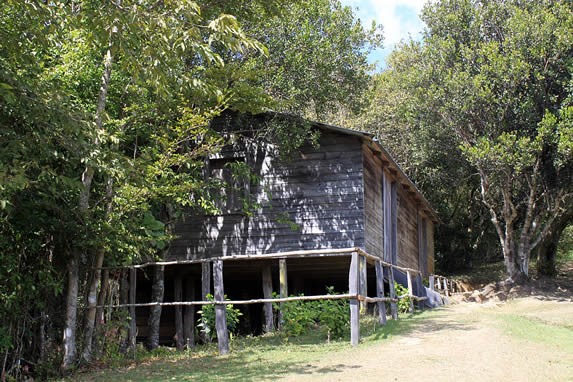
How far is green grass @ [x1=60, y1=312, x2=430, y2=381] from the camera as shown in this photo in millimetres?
9578

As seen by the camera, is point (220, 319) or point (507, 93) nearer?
point (220, 319)

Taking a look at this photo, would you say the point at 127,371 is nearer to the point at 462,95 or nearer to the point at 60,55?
the point at 60,55

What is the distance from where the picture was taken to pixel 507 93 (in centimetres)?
2298

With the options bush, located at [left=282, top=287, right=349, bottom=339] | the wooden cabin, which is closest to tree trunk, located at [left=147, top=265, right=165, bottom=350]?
the wooden cabin

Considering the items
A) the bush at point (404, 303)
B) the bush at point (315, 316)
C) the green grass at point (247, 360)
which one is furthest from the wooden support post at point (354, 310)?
the bush at point (404, 303)

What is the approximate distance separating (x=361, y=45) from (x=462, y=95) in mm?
4297

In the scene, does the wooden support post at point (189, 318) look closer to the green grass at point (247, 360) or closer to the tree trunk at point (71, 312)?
the green grass at point (247, 360)

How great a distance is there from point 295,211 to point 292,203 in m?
0.22

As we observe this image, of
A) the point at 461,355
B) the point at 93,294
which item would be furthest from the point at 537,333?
the point at 93,294

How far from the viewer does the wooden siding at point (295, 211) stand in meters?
15.6

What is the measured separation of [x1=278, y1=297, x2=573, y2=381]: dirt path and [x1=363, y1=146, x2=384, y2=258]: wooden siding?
3.01 meters

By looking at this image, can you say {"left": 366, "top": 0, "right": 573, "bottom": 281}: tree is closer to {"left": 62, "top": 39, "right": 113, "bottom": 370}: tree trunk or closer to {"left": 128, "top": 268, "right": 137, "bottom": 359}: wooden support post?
{"left": 128, "top": 268, "right": 137, "bottom": 359}: wooden support post

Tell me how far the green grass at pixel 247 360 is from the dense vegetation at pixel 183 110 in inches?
50.3

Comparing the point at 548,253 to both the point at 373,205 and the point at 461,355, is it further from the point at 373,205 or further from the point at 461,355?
the point at 461,355
